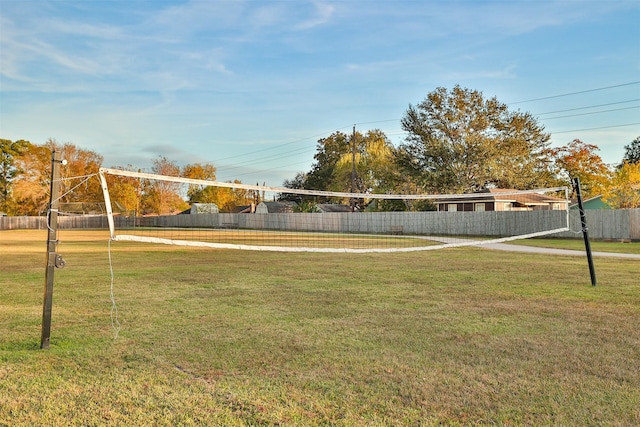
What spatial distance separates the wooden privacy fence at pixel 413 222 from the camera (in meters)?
24.4

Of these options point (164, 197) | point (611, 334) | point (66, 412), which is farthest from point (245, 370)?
point (164, 197)

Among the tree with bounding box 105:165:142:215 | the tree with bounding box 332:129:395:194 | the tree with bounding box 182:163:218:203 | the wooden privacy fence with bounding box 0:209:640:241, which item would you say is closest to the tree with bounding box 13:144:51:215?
the wooden privacy fence with bounding box 0:209:640:241

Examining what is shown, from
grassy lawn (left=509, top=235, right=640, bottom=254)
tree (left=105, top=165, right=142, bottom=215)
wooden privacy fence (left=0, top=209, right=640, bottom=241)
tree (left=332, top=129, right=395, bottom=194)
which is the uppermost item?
tree (left=332, top=129, right=395, bottom=194)

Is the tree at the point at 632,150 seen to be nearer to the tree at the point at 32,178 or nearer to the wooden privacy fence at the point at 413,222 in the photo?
the wooden privacy fence at the point at 413,222

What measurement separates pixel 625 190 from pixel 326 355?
28.9m

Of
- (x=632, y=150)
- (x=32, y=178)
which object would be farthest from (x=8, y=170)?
Result: (x=632, y=150)

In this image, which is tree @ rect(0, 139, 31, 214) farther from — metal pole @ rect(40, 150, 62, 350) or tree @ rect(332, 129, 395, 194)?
metal pole @ rect(40, 150, 62, 350)

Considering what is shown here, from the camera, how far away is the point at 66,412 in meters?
3.24

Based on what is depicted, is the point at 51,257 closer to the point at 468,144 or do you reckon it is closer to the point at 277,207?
the point at 468,144

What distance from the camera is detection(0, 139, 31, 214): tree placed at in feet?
193

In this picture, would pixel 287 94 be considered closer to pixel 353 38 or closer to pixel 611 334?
pixel 353 38

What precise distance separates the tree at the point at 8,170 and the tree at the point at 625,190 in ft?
206

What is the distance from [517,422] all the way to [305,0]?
15.4m

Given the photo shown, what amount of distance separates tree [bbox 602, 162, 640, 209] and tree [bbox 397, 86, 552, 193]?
14580 mm
